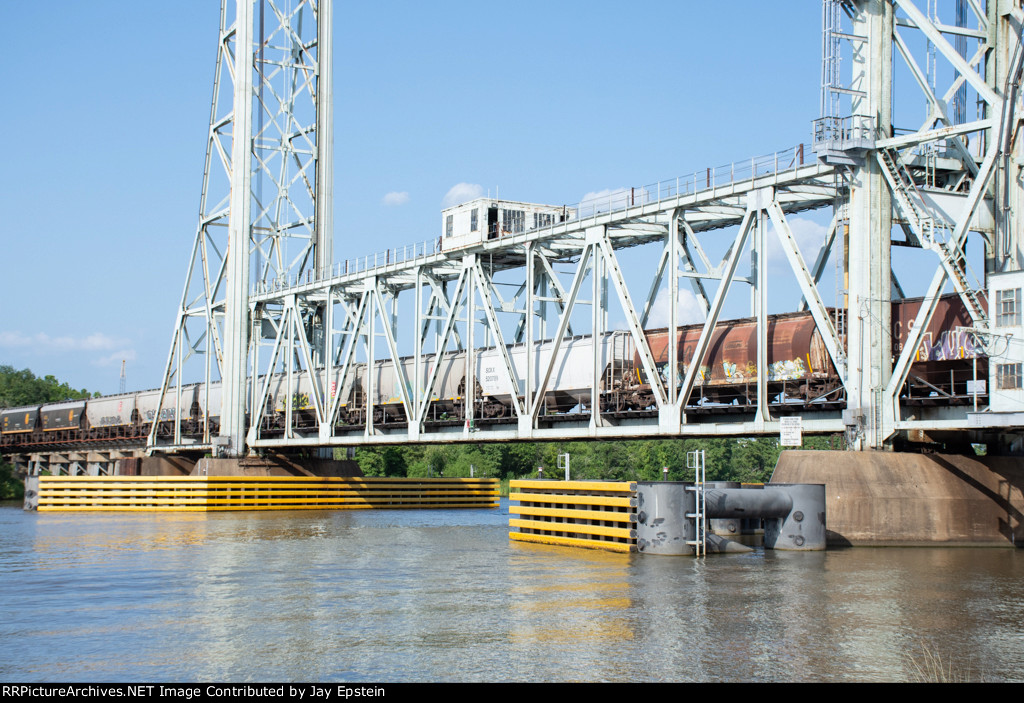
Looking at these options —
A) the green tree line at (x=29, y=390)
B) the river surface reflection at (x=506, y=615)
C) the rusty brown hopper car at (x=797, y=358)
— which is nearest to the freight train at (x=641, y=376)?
the rusty brown hopper car at (x=797, y=358)

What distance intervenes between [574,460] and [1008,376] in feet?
288

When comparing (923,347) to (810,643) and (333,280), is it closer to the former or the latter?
(810,643)

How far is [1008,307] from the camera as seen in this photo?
86.9 feet

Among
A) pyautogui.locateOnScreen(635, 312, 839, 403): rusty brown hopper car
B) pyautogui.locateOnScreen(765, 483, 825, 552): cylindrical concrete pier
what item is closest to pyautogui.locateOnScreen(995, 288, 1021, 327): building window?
pyautogui.locateOnScreen(635, 312, 839, 403): rusty brown hopper car

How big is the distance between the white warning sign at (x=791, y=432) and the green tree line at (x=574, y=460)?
243 ft

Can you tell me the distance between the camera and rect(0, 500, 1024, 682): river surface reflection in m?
12.8

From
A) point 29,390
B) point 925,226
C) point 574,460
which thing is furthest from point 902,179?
point 29,390

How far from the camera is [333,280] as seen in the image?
5634cm

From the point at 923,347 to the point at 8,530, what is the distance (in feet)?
105

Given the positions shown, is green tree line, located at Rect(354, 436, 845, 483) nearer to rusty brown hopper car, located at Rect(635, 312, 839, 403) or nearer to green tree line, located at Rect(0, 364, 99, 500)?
green tree line, located at Rect(0, 364, 99, 500)

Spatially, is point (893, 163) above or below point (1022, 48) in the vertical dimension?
below

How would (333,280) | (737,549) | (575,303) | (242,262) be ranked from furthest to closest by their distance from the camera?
(242,262)
(333,280)
(575,303)
(737,549)

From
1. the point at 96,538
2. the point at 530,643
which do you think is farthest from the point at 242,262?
the point at 530,643

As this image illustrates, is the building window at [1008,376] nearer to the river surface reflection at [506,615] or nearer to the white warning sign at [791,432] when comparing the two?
the river surface reflection at [506,615]
